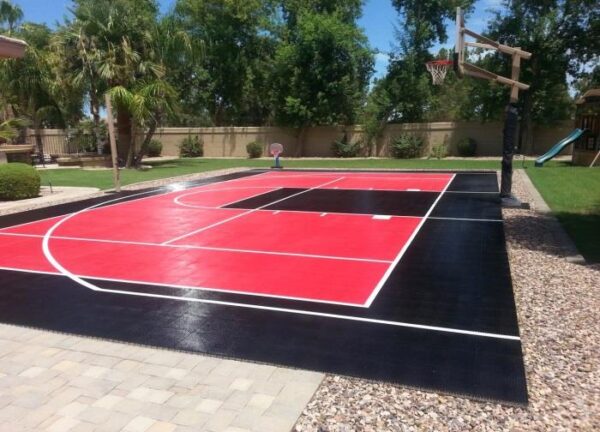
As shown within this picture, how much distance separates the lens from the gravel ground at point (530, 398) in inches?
146

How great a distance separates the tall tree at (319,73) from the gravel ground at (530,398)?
29.1 meters

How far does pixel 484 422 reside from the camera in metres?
3.71

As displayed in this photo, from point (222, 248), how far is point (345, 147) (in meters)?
25.9

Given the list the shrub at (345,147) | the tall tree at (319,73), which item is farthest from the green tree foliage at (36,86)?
the shrub at (345,147)

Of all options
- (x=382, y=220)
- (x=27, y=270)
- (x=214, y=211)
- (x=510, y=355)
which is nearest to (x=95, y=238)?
(x=27, y=270)

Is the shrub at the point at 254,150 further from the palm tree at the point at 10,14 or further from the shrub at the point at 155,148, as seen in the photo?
the palm tree at the point at 10,14

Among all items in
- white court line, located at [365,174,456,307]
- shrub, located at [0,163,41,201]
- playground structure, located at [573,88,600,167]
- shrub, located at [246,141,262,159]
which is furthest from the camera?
shrub, located at [246,141,262,159]

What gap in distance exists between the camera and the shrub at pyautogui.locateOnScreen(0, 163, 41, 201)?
15.4 metres

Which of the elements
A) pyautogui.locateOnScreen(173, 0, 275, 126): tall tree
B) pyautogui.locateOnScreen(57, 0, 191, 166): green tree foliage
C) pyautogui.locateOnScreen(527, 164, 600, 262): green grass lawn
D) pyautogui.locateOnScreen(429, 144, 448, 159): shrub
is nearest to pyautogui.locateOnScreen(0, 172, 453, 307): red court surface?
pyautogui.locateOnScreen(527, 164, 600, 262): green grass lawn

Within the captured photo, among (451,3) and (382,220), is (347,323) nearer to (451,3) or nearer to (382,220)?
(382,220)

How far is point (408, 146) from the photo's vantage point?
3197 cm

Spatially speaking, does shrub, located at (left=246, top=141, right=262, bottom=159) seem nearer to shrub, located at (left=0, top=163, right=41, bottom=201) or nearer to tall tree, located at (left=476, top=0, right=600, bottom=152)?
tall tree, located at (left=476, top=0, right=600, bottom=152)

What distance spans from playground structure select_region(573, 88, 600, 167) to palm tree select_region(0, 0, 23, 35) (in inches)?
1518

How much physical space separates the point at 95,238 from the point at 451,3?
33280 mm
